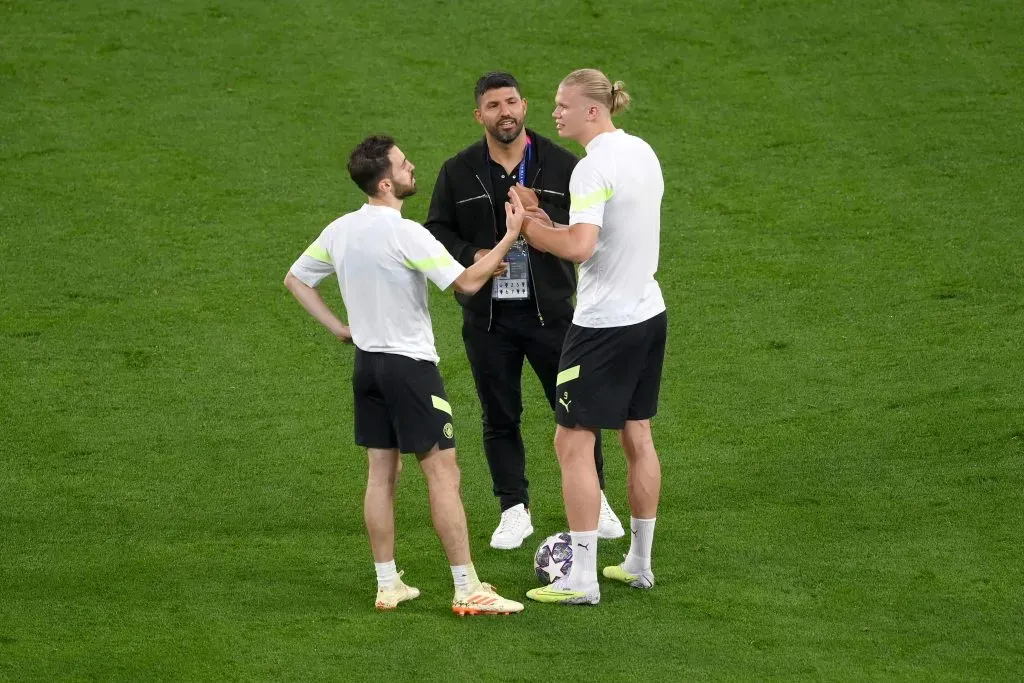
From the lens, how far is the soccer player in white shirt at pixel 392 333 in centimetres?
484

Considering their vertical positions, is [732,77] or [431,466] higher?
[732,77]

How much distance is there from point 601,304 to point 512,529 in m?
1.26

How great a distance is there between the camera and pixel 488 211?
18.8ft

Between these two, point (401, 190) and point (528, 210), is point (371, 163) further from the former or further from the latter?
point (528, 210)

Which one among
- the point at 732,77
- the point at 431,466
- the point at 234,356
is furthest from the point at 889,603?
the point at 732,77

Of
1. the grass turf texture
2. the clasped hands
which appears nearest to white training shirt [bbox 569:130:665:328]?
the clasped hands

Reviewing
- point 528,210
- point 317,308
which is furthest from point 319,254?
point 528,210

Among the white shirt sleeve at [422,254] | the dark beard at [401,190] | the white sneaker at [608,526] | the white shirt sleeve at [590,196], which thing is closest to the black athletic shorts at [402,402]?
the white shirt sleeve at [422,254]

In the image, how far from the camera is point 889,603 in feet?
16.3

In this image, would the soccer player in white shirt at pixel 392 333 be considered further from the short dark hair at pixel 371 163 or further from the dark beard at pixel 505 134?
the dark beard at pixel 505 134

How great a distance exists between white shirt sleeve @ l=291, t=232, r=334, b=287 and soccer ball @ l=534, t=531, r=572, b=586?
134cm

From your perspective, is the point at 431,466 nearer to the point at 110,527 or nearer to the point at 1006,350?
the point at 110,527

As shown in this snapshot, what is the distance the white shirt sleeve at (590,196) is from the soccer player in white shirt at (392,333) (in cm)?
22

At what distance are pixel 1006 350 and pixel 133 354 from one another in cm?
485
